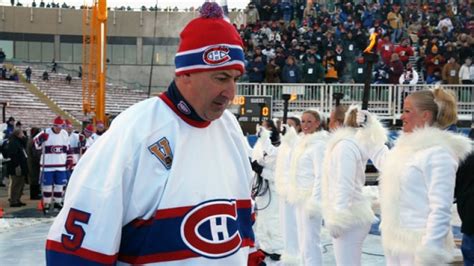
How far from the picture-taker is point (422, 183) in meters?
4.31

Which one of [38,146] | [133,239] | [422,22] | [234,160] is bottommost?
[38,146]

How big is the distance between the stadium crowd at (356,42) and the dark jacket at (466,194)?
15138mm

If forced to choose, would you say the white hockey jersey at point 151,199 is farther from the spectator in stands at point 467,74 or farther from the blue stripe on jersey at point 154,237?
the spectator in stands at point 467,74

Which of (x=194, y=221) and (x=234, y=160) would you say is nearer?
(x=194, y=221)

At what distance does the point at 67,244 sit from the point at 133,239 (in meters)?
0.23

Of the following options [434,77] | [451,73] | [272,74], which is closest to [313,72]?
[272,74]

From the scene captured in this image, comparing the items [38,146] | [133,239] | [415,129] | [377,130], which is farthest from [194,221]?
[38,146]

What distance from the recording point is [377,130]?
577cm

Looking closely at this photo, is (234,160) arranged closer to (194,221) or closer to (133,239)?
(194,221)

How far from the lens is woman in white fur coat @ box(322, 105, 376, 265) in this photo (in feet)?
18.2

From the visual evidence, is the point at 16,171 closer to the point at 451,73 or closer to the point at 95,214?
the point at 451,73

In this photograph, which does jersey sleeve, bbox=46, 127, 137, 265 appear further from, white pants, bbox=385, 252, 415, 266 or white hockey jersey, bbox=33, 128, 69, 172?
white hockey jersey, bbox=33, 128, 69, 172

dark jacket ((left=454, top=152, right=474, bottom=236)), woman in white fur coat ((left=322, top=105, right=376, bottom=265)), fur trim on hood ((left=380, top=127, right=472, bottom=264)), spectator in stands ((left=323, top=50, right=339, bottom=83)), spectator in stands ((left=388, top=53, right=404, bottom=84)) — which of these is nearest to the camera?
fur trim on hood ((left=380, top=127, right=472, bottom=264))

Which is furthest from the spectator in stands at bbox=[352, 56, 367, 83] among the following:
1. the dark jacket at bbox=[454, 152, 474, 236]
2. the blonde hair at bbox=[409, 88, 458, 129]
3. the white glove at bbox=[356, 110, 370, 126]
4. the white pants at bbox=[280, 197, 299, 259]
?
the blonde hair at bbox=[409, 88, 458, 129]
